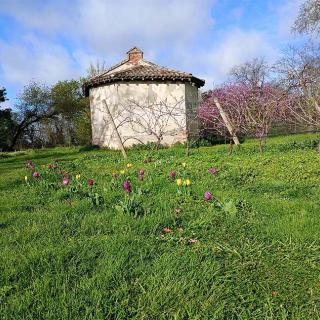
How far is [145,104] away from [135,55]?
442 centimetres

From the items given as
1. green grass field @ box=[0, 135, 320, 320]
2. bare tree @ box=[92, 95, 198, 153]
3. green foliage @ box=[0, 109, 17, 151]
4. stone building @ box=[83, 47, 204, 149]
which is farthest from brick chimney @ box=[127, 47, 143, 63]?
green grass field @ box=[0, 135, 320, 320]

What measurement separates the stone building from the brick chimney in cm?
198

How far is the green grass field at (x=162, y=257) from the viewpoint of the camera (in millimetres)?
2531

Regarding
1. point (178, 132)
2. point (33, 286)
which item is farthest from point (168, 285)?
point (178, 132)

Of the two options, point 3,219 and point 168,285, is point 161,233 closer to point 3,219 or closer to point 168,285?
point 168,285

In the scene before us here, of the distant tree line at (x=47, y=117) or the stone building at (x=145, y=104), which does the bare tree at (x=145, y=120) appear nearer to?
the stone building at (x=145, y=104)

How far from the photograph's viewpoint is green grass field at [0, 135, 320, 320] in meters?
2.53

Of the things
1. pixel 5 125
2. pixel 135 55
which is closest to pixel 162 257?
pixel 135 55

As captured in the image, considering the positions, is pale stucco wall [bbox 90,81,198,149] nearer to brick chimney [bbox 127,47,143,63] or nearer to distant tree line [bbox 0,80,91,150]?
brick chimney [bbox 127,47,143,63]

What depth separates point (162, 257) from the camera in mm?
3193

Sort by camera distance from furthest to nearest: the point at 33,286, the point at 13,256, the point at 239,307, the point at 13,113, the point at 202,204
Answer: the point at 13,113 → the point at 202,204 → the point at 13,256 → the point at 33,286 → the point at 239,307

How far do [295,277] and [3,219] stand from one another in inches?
125

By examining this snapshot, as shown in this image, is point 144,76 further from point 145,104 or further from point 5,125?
point 5,125

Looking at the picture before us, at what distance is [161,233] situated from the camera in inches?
153
